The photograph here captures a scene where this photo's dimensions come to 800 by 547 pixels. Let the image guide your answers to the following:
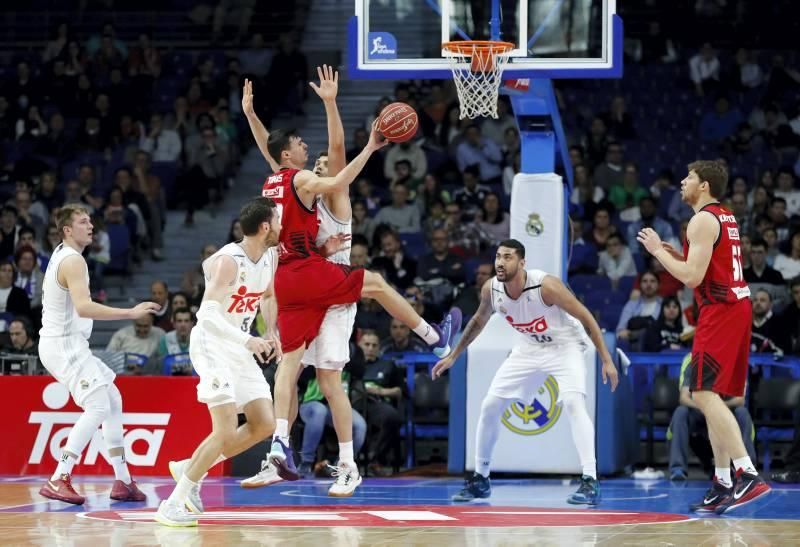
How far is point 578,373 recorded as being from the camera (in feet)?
34.4

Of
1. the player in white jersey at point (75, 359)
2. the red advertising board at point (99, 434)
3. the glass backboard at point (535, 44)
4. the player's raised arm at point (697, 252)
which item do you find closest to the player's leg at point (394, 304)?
the player's raised arm at point (697, 252)

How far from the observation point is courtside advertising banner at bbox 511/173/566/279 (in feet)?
40.8

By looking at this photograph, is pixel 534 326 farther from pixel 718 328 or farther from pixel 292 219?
pixel 292 219

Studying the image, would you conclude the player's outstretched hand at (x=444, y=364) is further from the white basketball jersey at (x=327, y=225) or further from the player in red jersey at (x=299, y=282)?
the white basketball jersey at (x=327, y=225)

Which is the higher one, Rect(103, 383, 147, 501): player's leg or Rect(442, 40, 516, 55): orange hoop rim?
Rect(442, 40, 516, 55): orange hoop rim

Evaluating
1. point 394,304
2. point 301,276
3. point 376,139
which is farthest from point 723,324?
point 301,276

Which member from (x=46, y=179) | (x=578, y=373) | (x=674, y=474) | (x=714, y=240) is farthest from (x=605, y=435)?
(x=46, y=179)

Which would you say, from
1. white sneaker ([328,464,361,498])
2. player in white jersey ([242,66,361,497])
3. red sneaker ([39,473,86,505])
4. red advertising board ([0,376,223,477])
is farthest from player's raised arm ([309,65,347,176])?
red advertising board ([0,376,223,477])

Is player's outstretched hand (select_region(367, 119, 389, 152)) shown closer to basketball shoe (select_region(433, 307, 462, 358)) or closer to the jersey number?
basketball shoe (select_region(433, 307, 462, 358))

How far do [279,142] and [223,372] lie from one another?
2037mm

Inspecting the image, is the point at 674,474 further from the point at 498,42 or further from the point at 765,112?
the point at 765,112

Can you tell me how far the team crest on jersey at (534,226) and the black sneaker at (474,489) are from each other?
273 cm

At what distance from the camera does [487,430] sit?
34.7 feet

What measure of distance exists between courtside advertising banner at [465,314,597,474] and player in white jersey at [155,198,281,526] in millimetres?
3932
